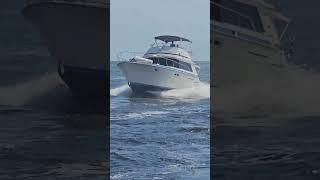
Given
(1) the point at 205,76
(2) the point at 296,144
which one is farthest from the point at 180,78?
(2) the point at 296,144

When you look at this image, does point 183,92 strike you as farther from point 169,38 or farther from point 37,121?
point 37,121

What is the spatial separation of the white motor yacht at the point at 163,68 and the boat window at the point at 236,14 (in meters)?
0.42

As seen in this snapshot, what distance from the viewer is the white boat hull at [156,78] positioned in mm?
4891

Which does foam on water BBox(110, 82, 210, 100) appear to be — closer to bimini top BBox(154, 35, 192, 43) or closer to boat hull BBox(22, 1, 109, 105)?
boat hull BBox(22, 1, 109, 105)

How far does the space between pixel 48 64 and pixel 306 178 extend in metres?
2.54

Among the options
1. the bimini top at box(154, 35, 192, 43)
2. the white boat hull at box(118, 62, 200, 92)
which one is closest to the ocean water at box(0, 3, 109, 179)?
the white boat hull at box(118, 62, 200, 92)

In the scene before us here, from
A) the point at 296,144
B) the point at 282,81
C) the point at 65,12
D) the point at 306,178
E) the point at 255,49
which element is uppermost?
the point at 65,12

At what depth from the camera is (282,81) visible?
4617 mm

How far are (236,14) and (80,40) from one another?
4.75ft

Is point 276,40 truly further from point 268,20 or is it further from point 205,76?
point 205,76

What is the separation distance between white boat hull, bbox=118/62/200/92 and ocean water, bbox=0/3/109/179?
0.56 metres

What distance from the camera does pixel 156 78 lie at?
5000 mm

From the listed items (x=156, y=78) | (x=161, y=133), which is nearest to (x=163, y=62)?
(x=156, y=78)

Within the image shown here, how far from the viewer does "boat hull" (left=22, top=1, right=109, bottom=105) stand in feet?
14.8
